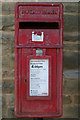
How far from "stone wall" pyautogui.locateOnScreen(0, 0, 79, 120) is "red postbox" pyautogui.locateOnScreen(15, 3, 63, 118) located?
0.65m

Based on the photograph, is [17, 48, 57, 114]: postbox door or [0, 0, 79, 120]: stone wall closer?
Result: [17, 48, 57, 114]: postbox door

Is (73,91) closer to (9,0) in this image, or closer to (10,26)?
(10,26)

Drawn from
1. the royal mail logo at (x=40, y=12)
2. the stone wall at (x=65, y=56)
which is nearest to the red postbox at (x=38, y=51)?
the royal mail logo at (x=40, y=12)

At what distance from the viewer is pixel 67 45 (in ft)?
8.68

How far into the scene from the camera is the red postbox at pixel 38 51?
1988 mm

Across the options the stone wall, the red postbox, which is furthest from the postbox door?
the stone wall

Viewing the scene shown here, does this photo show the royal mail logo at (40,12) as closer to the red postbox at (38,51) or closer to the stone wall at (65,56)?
the red postbox at (38,51)

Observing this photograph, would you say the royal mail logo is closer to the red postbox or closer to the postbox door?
the red postbox

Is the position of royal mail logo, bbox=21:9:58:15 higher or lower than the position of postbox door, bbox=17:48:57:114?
higher

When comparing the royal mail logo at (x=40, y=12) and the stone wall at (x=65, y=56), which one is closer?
the royal mail logo at (x=40, y=12)

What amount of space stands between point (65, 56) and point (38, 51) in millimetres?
767

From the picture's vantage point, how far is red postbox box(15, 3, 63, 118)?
1.99 metres

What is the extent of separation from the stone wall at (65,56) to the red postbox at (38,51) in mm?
646

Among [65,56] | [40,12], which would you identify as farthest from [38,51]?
[65,56]
